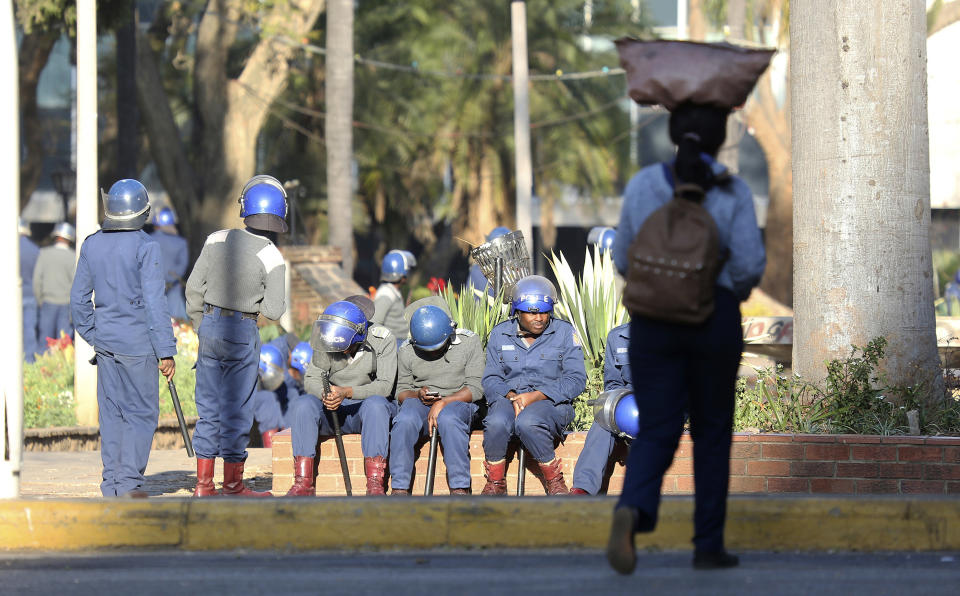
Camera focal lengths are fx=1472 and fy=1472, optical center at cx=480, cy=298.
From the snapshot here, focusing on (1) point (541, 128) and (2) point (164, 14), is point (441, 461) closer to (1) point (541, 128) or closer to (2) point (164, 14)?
(2) point (164, 14)

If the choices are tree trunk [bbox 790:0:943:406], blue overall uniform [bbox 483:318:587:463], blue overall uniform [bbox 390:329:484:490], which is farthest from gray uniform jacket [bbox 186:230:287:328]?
tree trunk [bbox 790:0:943:406]

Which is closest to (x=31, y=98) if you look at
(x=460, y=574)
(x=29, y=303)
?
(x=29, y=303)

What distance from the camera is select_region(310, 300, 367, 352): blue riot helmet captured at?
859 centimetres

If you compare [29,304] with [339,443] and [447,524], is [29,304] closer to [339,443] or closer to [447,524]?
[339,443]

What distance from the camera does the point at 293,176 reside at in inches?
1395

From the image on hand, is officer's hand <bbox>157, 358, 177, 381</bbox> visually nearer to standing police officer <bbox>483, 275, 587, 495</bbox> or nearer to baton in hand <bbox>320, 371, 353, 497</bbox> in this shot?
baton in hand <bbox>320, 371, 353, 497</bbox>

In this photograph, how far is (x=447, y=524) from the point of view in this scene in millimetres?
6449

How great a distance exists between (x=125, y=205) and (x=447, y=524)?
107 inches

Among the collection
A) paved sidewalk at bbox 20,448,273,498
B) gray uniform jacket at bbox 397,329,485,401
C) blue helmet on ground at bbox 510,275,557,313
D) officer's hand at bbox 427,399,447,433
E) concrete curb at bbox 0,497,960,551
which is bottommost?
paved sidewalk at bbox 20,448,273,498

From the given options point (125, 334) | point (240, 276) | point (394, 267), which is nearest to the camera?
point (125, 334)

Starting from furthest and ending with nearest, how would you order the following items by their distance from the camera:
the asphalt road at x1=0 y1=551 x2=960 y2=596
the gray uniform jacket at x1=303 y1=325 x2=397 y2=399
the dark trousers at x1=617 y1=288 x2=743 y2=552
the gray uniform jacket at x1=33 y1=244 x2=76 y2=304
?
the gray uniform jacket at x1=33 y1=244 x2=76 y2=304 < the gray uniform jacket at x1=303 y1=325 x2=397 y2=399 < the asphalt road at x1=0 y1=551 x2=960 y2=596 < the dark trousers at x1=617 y1=288 x2=743 y2=552

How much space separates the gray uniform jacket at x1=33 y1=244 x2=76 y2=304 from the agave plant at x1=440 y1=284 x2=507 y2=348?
25.9 feet

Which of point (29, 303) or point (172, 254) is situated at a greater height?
point (172, 254)

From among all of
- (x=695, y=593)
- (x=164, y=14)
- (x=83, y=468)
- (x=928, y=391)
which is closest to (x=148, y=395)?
(x=83, y=468)
